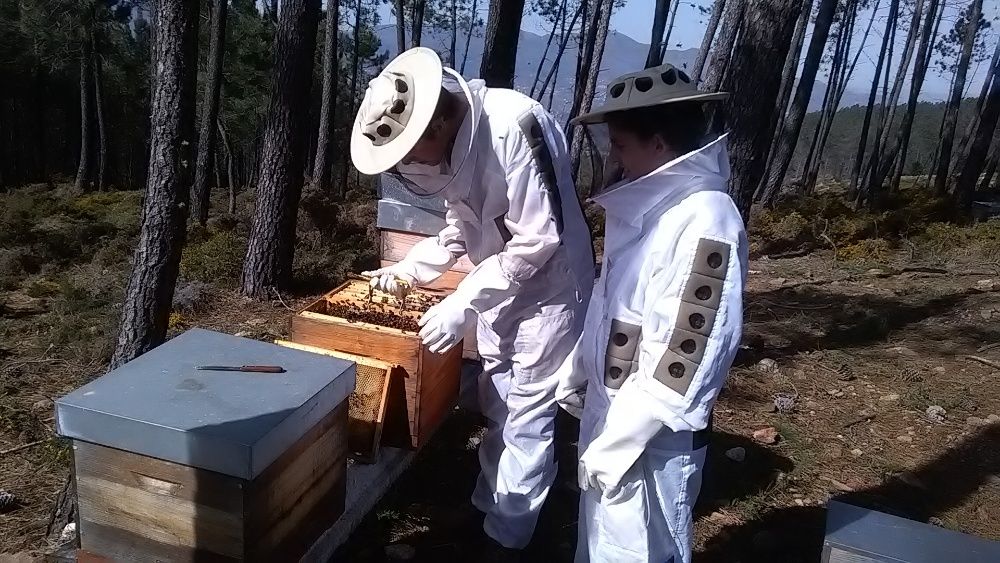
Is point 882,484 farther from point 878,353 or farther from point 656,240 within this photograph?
point 656,240

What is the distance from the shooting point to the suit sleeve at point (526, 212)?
7.13 ft

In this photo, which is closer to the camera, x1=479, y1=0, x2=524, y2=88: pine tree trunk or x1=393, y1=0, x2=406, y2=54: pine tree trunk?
x1=479, y1=0, x2=524, y2=88: pine tree trunk

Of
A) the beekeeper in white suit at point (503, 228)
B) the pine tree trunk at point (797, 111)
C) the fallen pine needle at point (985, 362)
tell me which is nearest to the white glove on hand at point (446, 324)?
the beekeeper in white suit at point (503, 228)

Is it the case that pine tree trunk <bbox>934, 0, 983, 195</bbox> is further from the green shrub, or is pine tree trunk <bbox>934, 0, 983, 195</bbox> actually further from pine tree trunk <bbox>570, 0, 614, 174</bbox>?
the green shrub

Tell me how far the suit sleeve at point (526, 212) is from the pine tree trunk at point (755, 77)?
7.64 feet

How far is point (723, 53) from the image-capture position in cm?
444

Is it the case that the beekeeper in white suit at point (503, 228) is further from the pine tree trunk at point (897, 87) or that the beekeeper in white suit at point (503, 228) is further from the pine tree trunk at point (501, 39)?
the pine tree trunk at point (897, 87)

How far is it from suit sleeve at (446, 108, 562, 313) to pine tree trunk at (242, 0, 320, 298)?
4.21 meters

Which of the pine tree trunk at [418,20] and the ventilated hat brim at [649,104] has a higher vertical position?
the pine tree trunk at [418,20]

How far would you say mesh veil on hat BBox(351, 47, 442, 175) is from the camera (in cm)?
204

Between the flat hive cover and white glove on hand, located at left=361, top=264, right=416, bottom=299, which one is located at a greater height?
white glove on hand, located at left=361, top=264, right=416, bottom=299

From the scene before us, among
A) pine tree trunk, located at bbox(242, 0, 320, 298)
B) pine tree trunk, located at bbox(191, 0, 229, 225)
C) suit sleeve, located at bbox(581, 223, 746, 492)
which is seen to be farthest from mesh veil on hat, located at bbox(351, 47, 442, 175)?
pine tree trunk, located at bbox(191, 0, 229, 225)

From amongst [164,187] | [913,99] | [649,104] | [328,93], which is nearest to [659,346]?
[649,104]

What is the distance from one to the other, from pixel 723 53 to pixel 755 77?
504mm
